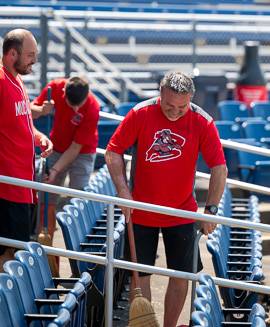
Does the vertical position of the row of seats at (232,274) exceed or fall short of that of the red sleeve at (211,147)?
it falls short

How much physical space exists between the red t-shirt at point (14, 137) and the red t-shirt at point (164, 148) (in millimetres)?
534

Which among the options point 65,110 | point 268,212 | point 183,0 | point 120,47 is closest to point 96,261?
point 65,110

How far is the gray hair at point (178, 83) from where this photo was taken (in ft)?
19.7

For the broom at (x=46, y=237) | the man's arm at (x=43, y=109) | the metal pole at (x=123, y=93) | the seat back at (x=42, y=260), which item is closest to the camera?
the seat back at (x=42, y=260)

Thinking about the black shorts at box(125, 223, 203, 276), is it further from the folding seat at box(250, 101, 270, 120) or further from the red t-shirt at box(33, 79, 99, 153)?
the folding seat at box(250, 101, 270, 120)

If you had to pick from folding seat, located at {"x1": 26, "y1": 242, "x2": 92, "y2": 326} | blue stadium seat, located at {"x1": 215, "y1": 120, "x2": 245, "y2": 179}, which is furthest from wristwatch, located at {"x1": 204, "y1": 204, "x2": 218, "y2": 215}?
blue stadium seat, located at {"x1": 215, "y1": 120, "x2": 245, "y2": 179}

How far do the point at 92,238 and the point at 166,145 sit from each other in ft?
4.54

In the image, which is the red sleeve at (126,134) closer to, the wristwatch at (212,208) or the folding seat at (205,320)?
the wristwatch at (212,208)

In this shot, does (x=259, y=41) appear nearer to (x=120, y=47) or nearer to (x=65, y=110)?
(x=120, y=47)

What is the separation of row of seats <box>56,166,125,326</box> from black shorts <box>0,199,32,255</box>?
1.22 feet

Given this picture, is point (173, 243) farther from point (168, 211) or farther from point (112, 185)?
point (112, 185)

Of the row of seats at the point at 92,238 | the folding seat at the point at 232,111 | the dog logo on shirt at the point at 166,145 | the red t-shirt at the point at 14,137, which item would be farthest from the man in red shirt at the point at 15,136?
the folding seat at the point at 232,111

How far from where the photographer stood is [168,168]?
6234 millimetres

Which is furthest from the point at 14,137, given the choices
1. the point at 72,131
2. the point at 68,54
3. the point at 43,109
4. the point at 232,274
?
the point at 68,54
